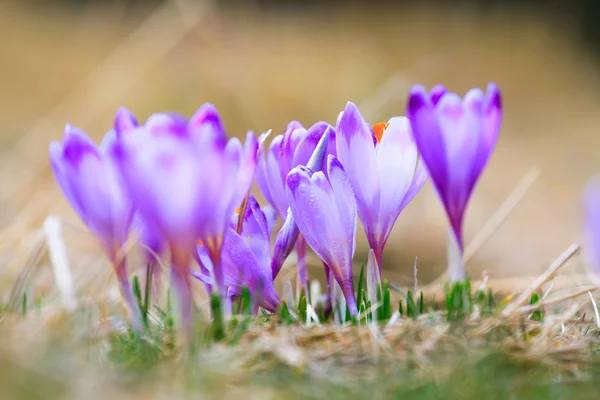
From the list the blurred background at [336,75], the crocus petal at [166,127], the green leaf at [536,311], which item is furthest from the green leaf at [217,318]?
the blurred background at [336,75]

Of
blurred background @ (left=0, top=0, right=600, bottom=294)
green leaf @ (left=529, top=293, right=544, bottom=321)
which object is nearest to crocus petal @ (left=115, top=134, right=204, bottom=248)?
green leaf @ (left=529, top=293, right=544, bottom=321)

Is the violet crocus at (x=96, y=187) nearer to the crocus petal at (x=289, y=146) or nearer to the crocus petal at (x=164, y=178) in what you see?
the crocus petal at (x=164, y=178)

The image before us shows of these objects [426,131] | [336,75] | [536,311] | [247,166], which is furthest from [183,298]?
[336,75]

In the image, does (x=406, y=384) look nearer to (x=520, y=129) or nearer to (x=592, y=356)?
(x=592, y=356)

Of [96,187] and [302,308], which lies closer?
[96,187]

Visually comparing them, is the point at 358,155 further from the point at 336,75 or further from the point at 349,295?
the point at 336,75

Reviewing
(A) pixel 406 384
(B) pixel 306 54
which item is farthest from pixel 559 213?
(A) pixel 406 384
